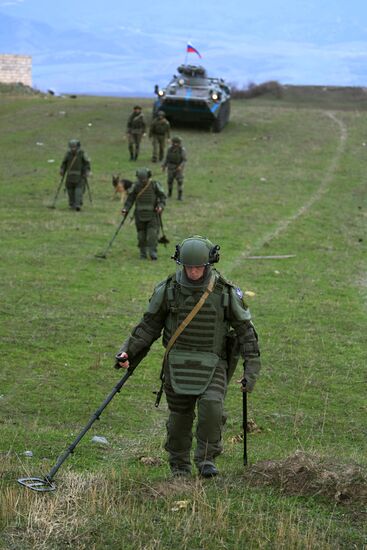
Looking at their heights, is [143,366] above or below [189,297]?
below

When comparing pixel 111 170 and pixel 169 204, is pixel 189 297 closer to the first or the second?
pixel 169 204

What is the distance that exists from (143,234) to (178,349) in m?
13.0

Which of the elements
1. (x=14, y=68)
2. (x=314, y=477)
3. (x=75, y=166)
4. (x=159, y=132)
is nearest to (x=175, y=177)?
(x=75, y=166)

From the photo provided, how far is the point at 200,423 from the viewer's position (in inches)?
344

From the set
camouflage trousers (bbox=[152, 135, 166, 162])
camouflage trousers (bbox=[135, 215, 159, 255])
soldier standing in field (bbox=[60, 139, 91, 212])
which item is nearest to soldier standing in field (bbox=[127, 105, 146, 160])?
camouflage trousers (bbox=[152, 135, 166, 162])

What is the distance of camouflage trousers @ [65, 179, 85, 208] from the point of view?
91.2ft

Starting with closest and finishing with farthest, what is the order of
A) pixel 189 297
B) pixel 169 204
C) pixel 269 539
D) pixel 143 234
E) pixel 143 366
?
pixel 269 539 → pixel 189 297 → pixel 143 366 → pixel 143 234 → pixel 169 204

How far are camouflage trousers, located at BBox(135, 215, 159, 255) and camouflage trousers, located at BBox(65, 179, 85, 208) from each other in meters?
6.25

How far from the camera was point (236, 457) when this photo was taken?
10.3 m

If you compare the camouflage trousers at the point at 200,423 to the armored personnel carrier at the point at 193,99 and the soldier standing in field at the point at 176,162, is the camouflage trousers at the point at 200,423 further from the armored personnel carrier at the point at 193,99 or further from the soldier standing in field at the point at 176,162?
the armored personnel carrier at the point at 193,99

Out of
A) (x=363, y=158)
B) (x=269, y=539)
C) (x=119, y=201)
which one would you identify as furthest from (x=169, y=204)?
(x=269, y=539)

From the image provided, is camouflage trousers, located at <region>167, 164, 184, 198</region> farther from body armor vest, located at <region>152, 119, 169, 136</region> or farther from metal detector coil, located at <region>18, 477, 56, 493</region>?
metal detector coil, located at <region>18, 477, 56, 493</region>

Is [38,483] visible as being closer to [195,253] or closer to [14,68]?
[195,253]

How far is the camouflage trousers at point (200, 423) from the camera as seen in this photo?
867 centimetres
